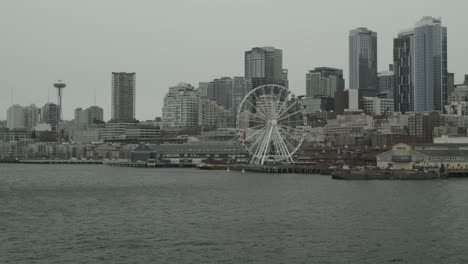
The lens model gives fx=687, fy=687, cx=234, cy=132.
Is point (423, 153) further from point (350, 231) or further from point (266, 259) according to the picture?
point (266, 259)

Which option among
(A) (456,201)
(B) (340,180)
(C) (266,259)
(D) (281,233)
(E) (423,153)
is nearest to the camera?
(C) (266,259)

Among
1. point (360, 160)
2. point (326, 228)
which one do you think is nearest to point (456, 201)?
point (326, 228)

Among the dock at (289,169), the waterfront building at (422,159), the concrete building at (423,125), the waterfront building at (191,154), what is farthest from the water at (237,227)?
the concrete building at (423,125)

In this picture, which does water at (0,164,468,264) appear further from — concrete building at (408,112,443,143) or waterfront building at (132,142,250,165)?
concrete building at (408,112,443,143)

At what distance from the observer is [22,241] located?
37156 millimetres

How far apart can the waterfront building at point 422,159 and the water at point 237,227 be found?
3384 cm

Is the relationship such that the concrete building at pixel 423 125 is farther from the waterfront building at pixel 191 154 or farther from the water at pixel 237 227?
the water at pixel 237 227

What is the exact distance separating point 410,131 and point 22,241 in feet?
509

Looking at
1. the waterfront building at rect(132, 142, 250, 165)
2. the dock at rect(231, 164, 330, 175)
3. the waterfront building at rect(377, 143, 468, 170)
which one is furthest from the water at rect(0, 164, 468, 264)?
the waterfront building at rect(132, 142, 250, 165)

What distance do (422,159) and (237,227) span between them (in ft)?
208

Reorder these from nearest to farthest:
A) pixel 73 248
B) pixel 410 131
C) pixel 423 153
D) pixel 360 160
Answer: pixel 73 248 → pixel 423 153 → pixel 360 160 → pixel 410 131

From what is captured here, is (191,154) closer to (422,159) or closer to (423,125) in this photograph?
(423,125)

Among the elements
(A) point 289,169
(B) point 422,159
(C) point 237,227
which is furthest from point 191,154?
(C) point 237,227

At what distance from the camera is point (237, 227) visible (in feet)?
138
